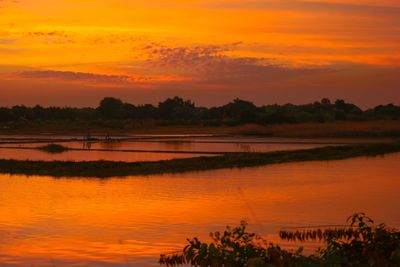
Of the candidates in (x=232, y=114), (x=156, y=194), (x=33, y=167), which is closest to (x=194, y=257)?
(x=156, y=194)

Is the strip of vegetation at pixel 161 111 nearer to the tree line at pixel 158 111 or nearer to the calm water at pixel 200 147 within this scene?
the tree line at pixel 158 111

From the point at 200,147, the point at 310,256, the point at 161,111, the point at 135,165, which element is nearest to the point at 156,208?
the point at 310,256

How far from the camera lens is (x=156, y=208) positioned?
15219mm

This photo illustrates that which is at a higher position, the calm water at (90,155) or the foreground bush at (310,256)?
the foreground bush at (310,256)

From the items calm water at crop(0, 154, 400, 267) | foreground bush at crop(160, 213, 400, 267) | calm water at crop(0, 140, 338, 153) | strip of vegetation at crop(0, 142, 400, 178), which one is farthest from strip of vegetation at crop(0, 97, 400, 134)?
foreground bush at crop(160, 213, 400, 267)

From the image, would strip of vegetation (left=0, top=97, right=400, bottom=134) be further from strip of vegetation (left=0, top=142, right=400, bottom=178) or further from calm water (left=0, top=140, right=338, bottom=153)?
strip of vegetation (left=0, top=142, right=400, bottom=178)

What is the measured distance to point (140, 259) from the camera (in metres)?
9.94

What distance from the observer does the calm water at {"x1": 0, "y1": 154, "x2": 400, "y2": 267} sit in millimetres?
10855

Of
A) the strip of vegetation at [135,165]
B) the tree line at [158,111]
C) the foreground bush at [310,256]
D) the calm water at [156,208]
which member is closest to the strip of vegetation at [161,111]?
the tree line at [158,111]

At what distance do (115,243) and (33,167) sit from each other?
14.9 metres

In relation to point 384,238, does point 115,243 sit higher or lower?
lower

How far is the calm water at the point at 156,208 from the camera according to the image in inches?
427

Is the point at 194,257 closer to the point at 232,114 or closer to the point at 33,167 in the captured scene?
the point at 33,167

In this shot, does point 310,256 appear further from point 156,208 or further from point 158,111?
point 158,111
